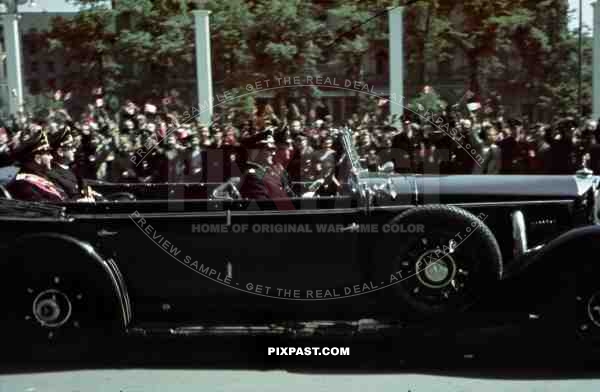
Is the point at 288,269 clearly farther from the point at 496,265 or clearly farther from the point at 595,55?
the point at 595,55

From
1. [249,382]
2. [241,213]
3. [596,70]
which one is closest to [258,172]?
[241,213]

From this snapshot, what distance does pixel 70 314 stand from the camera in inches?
195

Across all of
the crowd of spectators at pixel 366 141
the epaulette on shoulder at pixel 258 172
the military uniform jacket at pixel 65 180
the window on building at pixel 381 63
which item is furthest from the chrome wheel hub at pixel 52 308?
the window on building at pixel 381 63

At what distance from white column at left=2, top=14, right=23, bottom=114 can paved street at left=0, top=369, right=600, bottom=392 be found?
57.1 feet

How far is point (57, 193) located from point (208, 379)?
75.9 inches

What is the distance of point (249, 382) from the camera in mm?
4715

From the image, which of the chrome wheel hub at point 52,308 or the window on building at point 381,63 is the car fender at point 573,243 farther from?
the window on building at point 381,63

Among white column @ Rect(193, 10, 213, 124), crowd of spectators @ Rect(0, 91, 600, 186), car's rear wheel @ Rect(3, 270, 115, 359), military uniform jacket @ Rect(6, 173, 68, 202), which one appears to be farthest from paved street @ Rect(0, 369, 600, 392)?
white column @ Rect(193, 10, 213, 124)

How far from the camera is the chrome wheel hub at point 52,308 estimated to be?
4938 mm

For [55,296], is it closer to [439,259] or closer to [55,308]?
[55,308]

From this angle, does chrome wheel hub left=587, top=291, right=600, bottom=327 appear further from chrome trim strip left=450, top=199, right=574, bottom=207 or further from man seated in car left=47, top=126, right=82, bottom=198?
man seated in car left=47, top=126, right=82, bottom=198

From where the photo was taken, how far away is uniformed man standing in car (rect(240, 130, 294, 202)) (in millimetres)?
5234

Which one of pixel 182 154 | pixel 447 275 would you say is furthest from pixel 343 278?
pixel 182 154

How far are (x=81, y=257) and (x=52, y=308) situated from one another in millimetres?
404
